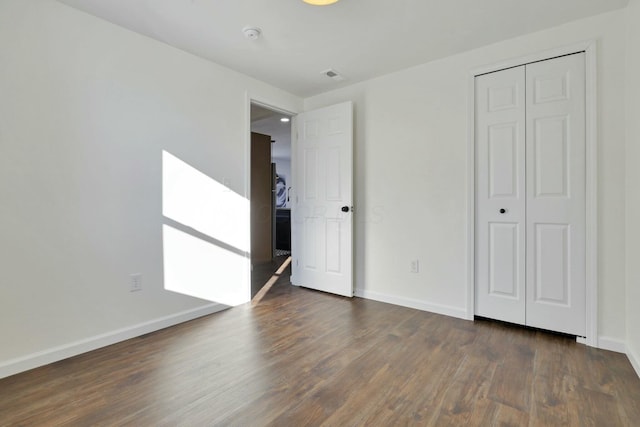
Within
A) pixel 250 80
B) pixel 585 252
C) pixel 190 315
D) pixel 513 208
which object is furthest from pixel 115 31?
pixel 585 252

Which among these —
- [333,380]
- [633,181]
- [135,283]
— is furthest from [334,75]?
[333,380]

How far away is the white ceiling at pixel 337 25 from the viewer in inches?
84.8

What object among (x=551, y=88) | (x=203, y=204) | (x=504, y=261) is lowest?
(x=504, y=261)

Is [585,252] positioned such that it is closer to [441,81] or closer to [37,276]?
[441,81]

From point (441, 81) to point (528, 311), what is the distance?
7.15 ft

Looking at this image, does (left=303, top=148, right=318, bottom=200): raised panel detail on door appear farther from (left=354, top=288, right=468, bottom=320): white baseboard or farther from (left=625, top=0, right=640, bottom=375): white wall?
(left=625, top=0, right=640, bottom=375): white wall

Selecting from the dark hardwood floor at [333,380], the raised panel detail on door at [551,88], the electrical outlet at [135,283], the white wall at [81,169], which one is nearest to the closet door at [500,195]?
the raised panel detail on door at [551,88]

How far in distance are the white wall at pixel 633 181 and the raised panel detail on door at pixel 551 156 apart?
35 centimetres

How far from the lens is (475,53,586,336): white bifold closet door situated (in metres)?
2.36

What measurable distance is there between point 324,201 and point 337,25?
187cm

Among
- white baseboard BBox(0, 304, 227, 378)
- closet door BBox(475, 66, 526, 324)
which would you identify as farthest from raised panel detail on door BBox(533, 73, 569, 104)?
white baseboard BBox(0, 304, 227, 378)

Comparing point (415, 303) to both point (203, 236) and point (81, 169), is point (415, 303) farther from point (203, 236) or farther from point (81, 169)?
point (81, 169)

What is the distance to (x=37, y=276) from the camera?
2.04 meters

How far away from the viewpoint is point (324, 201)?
3.73 metres
